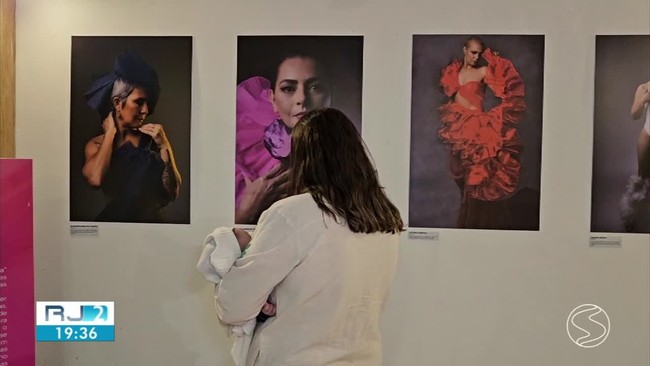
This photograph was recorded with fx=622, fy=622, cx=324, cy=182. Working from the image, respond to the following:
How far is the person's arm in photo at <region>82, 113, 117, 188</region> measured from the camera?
8.26ft

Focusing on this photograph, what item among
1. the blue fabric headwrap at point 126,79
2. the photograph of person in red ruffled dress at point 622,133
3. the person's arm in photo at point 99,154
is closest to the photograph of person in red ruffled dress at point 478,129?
the photograph of person in red ruffled dress at point 622,133

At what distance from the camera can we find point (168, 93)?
249 cm

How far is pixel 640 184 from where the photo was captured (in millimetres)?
2354

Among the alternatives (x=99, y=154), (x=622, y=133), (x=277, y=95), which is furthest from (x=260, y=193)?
(x=622, y=133)

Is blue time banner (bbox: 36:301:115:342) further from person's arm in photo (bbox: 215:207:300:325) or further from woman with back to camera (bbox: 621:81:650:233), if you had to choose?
woman with back to camera (bbox: 621:81:650:233)

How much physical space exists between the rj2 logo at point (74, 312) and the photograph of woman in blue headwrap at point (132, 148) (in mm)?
394

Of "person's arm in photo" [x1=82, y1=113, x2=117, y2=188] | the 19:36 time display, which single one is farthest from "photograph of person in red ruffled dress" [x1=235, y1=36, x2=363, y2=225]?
the 19:36 time display

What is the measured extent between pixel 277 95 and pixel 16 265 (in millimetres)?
1108

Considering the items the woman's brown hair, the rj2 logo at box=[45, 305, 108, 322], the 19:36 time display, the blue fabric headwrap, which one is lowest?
the 19:36 time display

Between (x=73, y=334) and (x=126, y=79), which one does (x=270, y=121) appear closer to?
(x=126, y=79)

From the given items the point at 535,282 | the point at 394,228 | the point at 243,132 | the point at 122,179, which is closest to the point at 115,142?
the point at 122,179

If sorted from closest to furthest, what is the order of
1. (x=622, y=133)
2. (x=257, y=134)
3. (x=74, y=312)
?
(x=622, y=133) → (x=257, y=134) → (x=74, y=312)

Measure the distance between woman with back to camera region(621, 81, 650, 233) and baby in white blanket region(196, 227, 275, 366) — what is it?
1501mm

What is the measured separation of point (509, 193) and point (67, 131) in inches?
70.3
